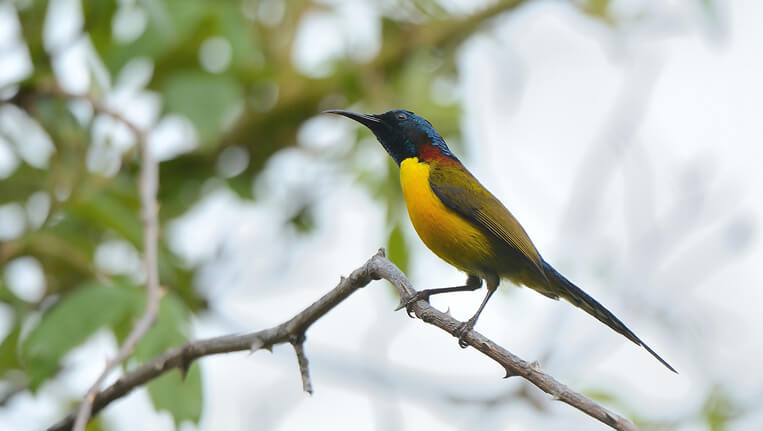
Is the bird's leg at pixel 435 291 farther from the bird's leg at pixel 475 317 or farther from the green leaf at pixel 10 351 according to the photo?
the green leaf at pixel 10 351

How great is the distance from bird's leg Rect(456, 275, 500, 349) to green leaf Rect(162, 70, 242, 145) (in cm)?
118

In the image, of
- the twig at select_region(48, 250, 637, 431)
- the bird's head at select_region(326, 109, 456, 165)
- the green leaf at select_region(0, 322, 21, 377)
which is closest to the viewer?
the twig at select_region(48, 250, 637, 431)

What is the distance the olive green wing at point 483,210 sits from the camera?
3281 millimetres

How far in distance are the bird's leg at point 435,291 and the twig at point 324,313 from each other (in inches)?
0.9

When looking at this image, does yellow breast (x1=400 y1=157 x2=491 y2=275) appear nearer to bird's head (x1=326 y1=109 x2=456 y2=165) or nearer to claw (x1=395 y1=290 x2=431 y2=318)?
bird's head (x1=326 y1=109 x2=456 y2=165)

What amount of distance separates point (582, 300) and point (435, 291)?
0.57 m

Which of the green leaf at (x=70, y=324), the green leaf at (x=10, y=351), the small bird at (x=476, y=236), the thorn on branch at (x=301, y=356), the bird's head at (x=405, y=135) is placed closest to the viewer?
the thorn on branch at (x=301, y=356)

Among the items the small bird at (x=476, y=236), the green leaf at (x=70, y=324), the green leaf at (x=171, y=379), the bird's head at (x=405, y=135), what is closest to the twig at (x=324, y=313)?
the green leaf at (x=171, y=379)

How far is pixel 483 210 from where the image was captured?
3.36 metres

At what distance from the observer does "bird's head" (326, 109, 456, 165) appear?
3848 millimetres

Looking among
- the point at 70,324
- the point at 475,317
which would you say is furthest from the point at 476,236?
the point at 70,324

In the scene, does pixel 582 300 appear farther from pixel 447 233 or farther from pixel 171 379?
pixel 171 379

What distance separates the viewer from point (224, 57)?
13.2 ft

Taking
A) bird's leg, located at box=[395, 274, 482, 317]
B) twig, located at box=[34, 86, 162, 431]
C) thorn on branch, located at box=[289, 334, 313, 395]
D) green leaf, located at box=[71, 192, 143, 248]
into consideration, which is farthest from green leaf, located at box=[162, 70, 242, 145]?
thorn on branch, located at box=[289, 334, 313, 395]
